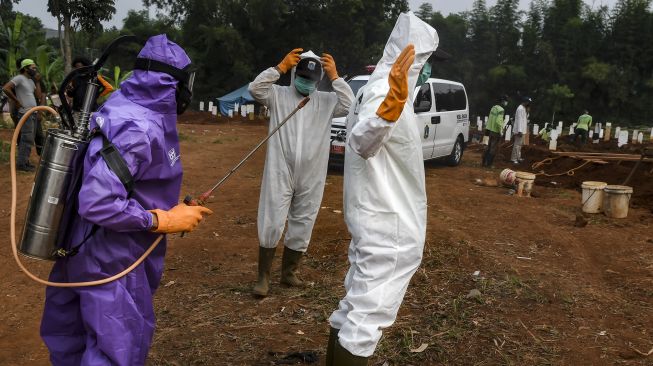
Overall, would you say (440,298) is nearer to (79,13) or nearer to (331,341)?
(331,341)

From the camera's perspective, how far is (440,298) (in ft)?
16.3

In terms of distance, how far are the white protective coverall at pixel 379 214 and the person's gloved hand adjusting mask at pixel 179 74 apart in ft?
2.60

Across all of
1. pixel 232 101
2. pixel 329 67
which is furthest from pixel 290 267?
pixel 232 101

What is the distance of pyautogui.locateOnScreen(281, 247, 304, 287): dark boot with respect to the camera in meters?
5.03

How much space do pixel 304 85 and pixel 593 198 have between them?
19.7ft

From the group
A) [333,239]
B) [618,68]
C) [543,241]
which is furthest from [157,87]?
[618,68]

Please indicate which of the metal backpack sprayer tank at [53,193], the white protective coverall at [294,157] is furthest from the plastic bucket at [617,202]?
the metal backpack sprayer tank at [53,193]

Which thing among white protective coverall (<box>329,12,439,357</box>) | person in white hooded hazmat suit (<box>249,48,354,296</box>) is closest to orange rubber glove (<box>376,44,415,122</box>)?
white protective coverall (<box>329,12,439,357</box>)

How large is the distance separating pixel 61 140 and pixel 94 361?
89 centimetres

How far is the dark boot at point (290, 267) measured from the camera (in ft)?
16.5

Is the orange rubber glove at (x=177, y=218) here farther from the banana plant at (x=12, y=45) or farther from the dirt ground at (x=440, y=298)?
the banana plant at (x=12, y=45)

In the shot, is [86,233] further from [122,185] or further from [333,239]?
[333,239]

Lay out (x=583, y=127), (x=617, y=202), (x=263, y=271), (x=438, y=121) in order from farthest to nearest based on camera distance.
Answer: (x=583, y=127)
(x=438, y=121)
(x=617, y=202)
(x=263, y=271)

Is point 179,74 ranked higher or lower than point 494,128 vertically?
higher
